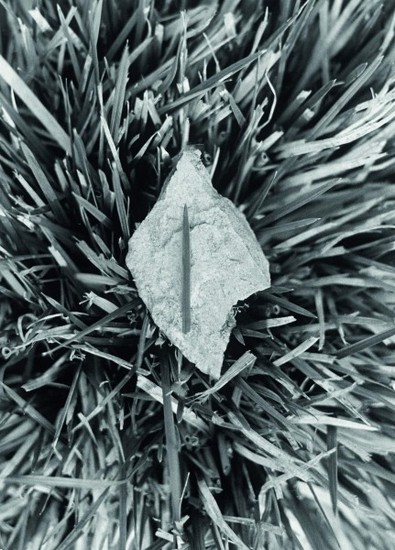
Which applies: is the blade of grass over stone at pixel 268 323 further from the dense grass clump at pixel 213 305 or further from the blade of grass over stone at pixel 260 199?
the blade of grass over stone at pixel 260 199

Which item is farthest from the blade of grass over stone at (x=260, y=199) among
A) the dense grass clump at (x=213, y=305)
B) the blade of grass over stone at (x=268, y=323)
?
the blade of grass over stone at (x=268, y=323)

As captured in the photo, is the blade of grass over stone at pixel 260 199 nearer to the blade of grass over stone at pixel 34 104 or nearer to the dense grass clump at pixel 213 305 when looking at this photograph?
the dense grass clump at pixel 213 305

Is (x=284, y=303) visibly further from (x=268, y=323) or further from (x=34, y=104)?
(x=34, y=104)

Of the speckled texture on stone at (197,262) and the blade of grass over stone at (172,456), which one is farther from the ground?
the speckled texture on stone at (197,262)

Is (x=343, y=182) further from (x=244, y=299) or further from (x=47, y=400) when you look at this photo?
(x=47, y=400)

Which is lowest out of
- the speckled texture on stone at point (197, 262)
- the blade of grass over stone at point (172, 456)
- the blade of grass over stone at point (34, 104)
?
the blade of grass over stone at point (172, 456)

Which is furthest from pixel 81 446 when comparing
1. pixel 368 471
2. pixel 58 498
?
pixel 368 471

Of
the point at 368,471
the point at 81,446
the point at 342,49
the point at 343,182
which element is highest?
the point at 342,49

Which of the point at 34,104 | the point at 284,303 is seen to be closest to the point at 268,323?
the point at 284,303
